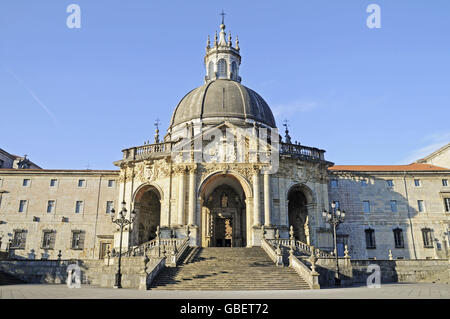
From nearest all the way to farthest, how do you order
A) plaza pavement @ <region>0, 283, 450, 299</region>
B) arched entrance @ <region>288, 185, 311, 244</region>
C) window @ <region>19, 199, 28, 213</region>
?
1. plaza pavement @ <region>0, 283, 450, 299</region>
2. arched entrance @ <region>288, 185, 311, 244</region>
3. window @ <region>19, 199, 28, 213</region>

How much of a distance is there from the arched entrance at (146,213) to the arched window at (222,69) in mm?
18613

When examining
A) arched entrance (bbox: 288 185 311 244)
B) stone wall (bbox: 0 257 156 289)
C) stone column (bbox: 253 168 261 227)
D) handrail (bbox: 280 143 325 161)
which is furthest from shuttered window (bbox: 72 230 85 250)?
handrail (bbox: 280 143 325 161)

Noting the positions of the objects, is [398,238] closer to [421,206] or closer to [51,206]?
[421,206]

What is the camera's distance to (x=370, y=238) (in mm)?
40219

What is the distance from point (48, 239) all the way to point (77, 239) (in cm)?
297

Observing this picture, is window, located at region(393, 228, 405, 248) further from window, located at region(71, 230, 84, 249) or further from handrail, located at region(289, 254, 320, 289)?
window, located at region(71, 230, 84, 249)

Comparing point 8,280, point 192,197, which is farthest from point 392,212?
point 8,280

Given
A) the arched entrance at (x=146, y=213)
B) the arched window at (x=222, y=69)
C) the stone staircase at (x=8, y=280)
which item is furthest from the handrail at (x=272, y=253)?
the arched window at (x=222, y=69)

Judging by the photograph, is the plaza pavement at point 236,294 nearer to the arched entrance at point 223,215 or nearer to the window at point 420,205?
the arched entrance at point 223,215

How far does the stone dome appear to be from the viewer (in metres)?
41.5

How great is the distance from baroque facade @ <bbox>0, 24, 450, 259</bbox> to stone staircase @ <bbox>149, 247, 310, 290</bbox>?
605 cm

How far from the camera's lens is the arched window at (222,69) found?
49.7m

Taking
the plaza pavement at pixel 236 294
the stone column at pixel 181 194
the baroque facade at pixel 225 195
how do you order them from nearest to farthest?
the plaza pavement at pixel 236 294 → the stone column at pixel 181 194 → the baroque facade at pixel 225 195
